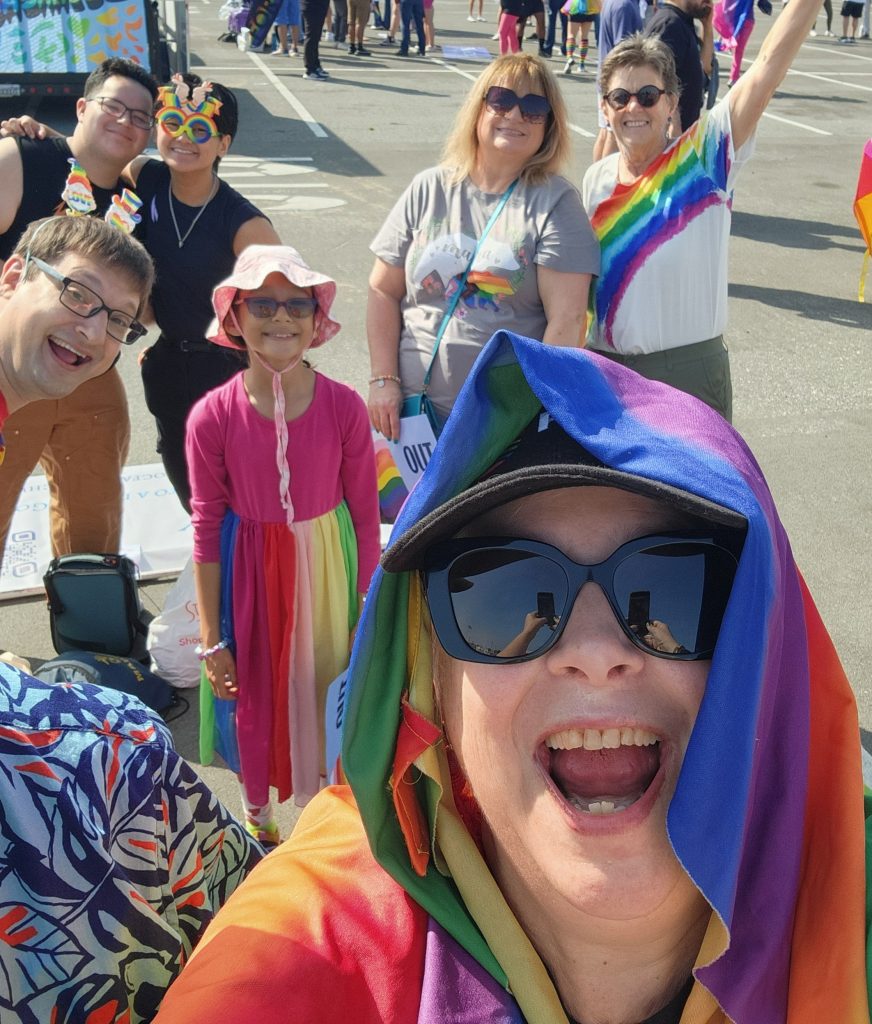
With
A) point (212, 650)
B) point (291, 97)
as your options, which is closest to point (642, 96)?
point (212, 650)

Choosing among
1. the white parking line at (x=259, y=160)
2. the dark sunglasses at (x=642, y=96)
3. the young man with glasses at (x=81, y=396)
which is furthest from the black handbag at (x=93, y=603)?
the white parking line at (x=259, y=160)

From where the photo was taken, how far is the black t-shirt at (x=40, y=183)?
376cm

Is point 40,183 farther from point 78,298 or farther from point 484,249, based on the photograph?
point 484,249

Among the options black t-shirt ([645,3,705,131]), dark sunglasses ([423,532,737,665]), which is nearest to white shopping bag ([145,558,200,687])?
dark sunglasses ([423,532,737,665])

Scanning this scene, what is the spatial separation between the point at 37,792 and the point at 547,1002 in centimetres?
71

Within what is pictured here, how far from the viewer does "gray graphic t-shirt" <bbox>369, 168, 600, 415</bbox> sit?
347 centimetres

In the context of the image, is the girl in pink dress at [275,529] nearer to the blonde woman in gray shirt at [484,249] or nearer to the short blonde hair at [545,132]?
the blonde woman in gray shirt at [484,249]

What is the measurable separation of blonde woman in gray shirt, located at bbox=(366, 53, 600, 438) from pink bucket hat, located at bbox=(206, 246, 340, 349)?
0.43 metres

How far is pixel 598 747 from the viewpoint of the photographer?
1.23 m

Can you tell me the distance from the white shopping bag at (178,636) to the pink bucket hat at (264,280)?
96cm

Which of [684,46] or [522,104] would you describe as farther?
[684,46]

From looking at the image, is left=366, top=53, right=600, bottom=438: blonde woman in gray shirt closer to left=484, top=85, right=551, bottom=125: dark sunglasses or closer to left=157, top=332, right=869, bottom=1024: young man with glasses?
left=484, top=85, right=551, bottom=125: dark sunglasses

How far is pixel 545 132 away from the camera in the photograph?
11.9 feet

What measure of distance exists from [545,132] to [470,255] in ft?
1.71
